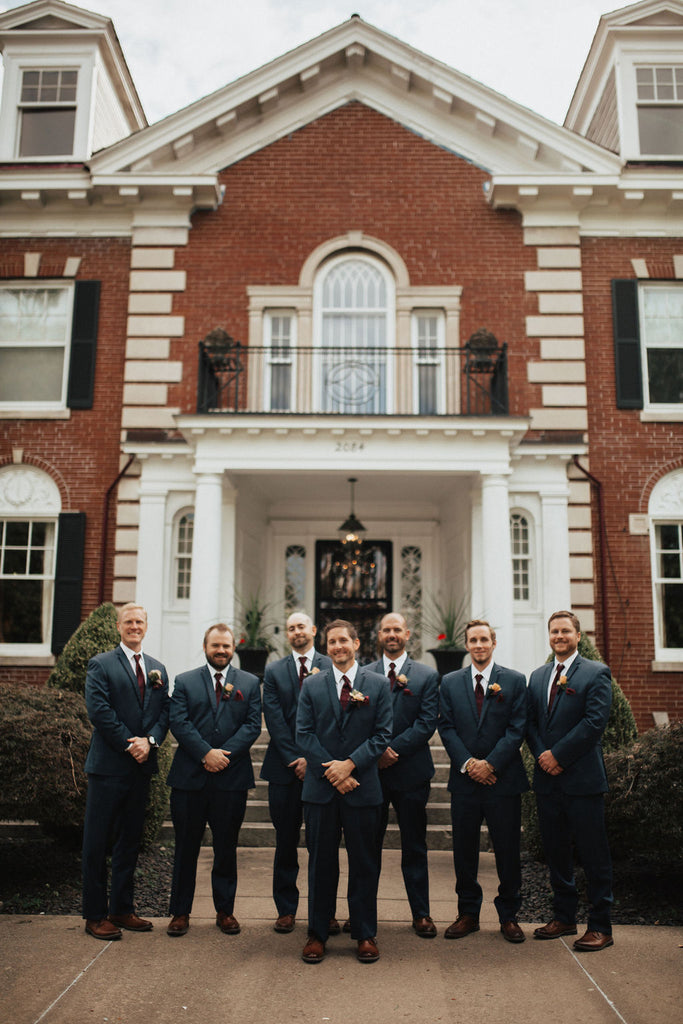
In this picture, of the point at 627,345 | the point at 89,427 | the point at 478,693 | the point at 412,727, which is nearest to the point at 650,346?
the point at 627,345

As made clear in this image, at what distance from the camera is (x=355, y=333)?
41.2 ft

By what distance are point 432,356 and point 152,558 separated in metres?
5.00

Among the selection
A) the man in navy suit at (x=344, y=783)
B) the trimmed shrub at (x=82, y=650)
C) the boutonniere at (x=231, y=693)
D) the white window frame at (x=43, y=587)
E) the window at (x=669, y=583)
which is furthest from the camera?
the white window frame at (x=43, y=587)

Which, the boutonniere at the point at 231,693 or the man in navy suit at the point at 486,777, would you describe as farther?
the boutonniere at the point at 231,693

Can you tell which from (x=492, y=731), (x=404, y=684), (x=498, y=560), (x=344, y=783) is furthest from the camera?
(x=498, y=560)

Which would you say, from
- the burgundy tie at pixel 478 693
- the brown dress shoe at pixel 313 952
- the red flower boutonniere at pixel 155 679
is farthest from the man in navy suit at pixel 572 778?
the red flower boutonniere at pixel 155 679

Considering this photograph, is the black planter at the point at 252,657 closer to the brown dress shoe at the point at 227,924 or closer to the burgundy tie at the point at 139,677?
the burgundy tie at the point at 139,677

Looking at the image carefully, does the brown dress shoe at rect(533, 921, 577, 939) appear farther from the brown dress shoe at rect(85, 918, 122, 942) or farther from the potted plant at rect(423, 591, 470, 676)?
the potted plant at rect(423, 591, 470, 676)

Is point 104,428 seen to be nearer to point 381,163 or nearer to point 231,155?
point 231,155

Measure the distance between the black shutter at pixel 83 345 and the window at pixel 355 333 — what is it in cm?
334

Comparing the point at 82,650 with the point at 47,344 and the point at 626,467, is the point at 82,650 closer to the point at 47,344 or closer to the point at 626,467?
the point at 47,344

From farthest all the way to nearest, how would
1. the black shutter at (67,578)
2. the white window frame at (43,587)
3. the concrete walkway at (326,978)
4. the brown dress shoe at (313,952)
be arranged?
1. the white window frame at (43,587)
2. the black shutter at (67,578)
3. the brown dress shoe at (313,952)
4. the concrete walkway at (326,978)

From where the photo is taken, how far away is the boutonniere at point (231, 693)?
5.64 meters

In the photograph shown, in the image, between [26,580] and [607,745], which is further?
[26,580]
